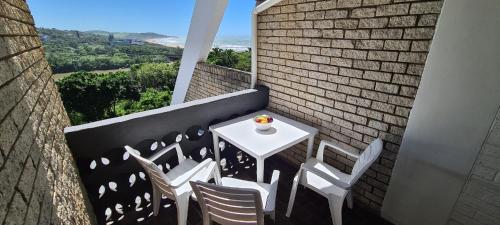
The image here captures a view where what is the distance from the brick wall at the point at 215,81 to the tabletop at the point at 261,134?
3.85 feet

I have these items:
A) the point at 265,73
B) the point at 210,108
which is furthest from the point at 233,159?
the point at 265,73

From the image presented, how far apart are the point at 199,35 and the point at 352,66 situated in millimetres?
3597

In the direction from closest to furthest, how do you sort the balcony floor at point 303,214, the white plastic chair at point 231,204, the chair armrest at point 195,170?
the white plastic chair at point 231,204 < the chair armrest at point 195,170 < the balcony floor at point 303,214

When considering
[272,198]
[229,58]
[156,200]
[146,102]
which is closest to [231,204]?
[272,198]

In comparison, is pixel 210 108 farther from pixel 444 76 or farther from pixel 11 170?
pixel 444 76

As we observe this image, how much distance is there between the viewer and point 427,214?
6.55 feet

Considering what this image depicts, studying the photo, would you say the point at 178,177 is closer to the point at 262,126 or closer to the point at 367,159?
the point at 262,126

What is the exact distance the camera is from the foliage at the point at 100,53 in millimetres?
12328

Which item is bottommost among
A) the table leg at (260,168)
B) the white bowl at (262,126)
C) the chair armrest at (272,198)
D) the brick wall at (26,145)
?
the chair armrest at (272,198)

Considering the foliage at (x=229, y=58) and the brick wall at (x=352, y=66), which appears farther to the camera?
the foliage at (x=229, y=58)

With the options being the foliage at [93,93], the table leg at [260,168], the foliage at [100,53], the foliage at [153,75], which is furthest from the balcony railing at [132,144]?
the foliage at [153,75]

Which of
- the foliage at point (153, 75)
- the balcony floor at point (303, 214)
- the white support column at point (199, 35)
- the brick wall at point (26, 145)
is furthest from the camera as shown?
the foliage at point (153, 75)

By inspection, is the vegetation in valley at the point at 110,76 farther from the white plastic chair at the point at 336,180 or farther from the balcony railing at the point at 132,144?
the white plastic chair at the point at 336,180

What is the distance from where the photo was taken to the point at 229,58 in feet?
31.9
